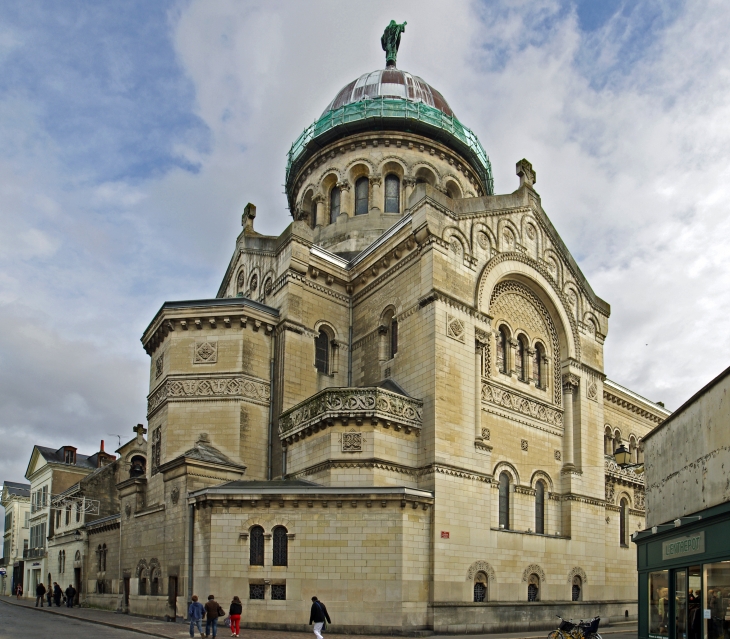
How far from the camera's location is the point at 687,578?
15.2m

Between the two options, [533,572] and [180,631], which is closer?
[180,631]

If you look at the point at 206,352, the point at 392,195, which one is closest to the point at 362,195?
the point at 392,195

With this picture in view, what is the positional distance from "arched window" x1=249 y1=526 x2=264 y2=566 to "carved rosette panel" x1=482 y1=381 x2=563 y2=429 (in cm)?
986

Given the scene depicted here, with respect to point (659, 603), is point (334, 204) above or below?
above

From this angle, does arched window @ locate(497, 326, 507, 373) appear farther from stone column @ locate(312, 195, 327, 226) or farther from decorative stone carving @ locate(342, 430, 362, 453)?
stone column @ locate(312, 195, 327, 226)

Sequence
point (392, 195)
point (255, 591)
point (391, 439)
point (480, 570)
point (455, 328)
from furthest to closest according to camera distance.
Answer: point (392, 195) → point (455, 328) → point (480, 570) → point (391, 439) → point (255, 591)

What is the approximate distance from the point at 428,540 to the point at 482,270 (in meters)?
10.8

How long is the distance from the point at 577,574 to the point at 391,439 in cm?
1101

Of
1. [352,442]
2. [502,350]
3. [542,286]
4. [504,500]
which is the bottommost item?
[504,500]

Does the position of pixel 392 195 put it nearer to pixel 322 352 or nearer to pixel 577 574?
pixel 322 352

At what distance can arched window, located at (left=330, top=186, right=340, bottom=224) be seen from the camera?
39.5 meters

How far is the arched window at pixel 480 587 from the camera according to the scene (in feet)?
83.2

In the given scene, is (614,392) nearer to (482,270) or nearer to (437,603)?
(482,270)

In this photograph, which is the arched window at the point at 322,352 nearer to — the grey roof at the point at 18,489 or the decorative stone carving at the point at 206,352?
the decorative stone carving at the point at 206,352
